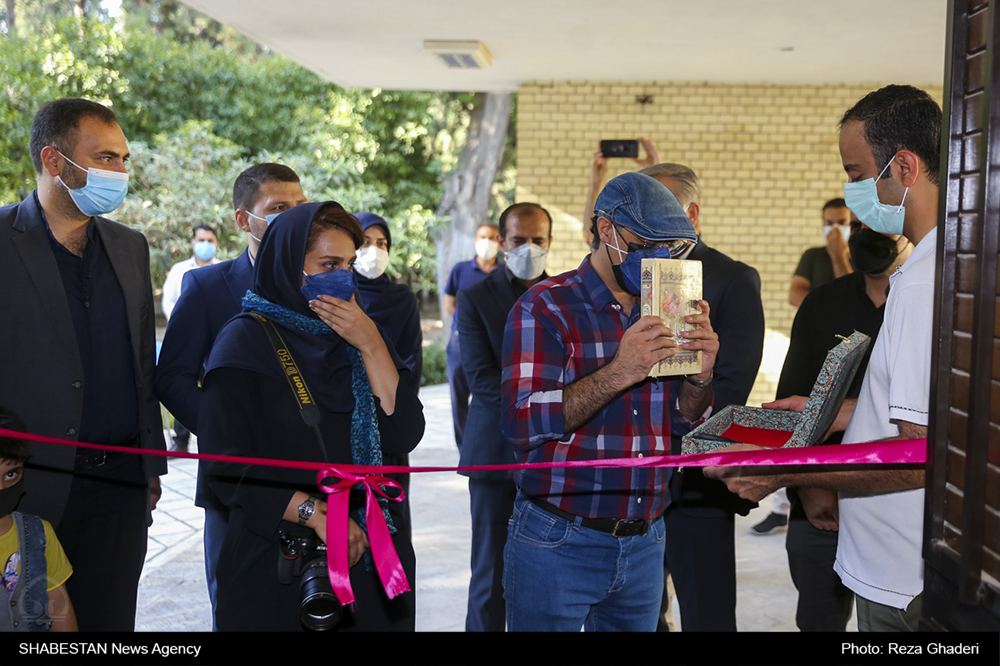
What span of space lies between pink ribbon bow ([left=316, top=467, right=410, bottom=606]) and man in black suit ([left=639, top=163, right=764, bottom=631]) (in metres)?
1.27

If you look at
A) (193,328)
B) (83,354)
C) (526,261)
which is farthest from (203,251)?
(83,354)

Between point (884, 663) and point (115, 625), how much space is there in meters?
2.59

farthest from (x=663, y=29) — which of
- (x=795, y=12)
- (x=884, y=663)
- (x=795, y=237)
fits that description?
(x=884, y=663)

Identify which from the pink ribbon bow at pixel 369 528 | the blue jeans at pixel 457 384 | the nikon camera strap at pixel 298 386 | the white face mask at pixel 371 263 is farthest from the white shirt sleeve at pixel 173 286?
the pink ribbon bow at pixel 369 528

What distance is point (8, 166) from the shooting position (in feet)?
46.7

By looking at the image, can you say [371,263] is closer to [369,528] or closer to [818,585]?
[369,528]

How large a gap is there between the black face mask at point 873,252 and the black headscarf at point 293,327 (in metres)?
2.14

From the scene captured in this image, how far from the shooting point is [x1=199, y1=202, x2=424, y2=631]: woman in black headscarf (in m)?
2.31

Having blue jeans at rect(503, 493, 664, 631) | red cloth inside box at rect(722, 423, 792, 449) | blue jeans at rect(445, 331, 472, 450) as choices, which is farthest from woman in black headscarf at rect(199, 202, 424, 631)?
blue jeans at rect(445, 331, 472, 450)

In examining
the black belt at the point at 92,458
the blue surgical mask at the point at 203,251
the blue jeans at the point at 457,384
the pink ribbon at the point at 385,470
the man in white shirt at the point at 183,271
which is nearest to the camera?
the pink ribbon at the point at 385,470

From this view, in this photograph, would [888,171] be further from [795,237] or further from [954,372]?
[795,237]

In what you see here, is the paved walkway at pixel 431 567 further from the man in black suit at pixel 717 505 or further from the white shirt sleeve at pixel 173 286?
the white shirt sleeve at pixel 173 286

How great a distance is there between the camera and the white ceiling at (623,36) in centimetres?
677

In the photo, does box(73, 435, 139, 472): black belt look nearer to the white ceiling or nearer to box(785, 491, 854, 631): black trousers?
box(785, 491, 854, 631): black trousers
